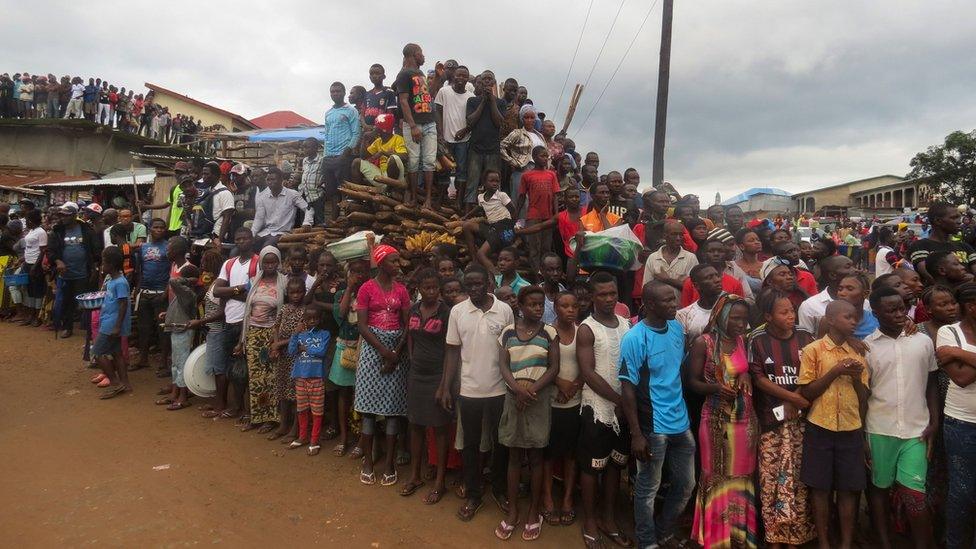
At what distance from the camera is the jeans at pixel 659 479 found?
11.4 ft

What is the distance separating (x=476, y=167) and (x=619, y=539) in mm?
4999

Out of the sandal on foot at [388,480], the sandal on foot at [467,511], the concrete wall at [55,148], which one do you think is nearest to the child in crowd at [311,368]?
the sandal on foot at [388,480]

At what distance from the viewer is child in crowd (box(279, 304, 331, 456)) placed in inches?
205

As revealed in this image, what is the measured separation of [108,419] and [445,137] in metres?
5.47

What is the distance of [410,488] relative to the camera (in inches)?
174

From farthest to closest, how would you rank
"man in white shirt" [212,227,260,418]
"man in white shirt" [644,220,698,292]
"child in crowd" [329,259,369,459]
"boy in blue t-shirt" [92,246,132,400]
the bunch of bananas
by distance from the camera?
"boy in blue t-shirt" [92,246,132,400] < the bunch of bananas < "man in white shirt" [212,227,260,418] < "child in crowd" [329,259,369,459] < "man in white shirt" [644,220,698,292]

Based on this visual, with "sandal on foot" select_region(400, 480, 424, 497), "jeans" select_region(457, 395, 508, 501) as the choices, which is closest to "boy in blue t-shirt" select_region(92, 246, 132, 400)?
"sandal on foot" select_region(400, 480, 424, 497)

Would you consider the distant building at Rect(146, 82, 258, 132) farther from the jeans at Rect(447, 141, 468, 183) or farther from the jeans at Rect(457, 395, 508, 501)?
the jeans at Rect(457, 395, 508, 501)

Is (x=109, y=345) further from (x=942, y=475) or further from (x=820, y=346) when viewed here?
(x=942, y=475)

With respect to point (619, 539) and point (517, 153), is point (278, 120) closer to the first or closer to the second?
point (517, 153)

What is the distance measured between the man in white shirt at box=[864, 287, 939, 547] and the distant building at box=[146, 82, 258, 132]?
3487 cm

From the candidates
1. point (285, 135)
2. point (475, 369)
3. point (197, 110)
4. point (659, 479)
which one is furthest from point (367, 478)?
point (197, 110)

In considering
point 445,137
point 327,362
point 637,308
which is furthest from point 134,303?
point 637,308

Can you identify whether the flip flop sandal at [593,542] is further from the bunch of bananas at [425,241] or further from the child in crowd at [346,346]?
the bunch of bananas at [425,241]
